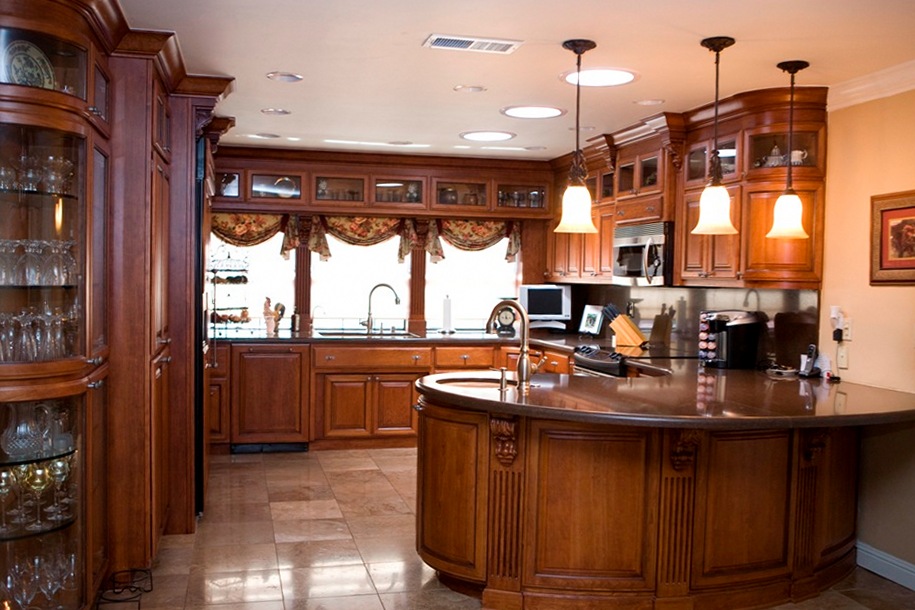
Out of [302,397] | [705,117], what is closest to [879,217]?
[705,117]

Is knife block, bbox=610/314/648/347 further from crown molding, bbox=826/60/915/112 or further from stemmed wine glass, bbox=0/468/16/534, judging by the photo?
stemmed wine glass, bbox=0/468/16/534

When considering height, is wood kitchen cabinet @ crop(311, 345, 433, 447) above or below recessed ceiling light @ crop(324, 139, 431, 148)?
below

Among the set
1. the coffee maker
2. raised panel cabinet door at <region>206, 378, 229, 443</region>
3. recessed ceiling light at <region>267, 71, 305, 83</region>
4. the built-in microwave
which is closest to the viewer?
recessed ceiling light at <region>267, 71, 305, 83</region>

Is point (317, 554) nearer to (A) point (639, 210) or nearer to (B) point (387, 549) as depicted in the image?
(B) point (387, 549)

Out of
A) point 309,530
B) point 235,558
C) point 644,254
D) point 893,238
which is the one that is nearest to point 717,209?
point 893,238

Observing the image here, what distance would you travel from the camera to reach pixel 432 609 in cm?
368

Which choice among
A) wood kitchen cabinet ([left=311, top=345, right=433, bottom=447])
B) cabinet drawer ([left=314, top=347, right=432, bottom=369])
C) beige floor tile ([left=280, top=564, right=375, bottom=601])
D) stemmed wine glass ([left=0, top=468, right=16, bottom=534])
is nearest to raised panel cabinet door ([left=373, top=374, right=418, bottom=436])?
wood kitchen cabinet ([left=311, top=345, right=433, bottom=447])

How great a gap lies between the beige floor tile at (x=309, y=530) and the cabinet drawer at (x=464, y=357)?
224 cm

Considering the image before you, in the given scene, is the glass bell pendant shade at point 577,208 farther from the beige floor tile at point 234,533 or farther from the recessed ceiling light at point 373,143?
the recessed ceiling light at point 373,143

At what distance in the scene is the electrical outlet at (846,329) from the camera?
4.44 meters

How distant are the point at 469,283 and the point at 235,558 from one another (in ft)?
13.4

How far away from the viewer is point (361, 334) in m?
7.28

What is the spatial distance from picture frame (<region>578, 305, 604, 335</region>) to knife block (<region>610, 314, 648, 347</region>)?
2.51ft

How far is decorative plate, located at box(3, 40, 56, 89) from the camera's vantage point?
293 cm
